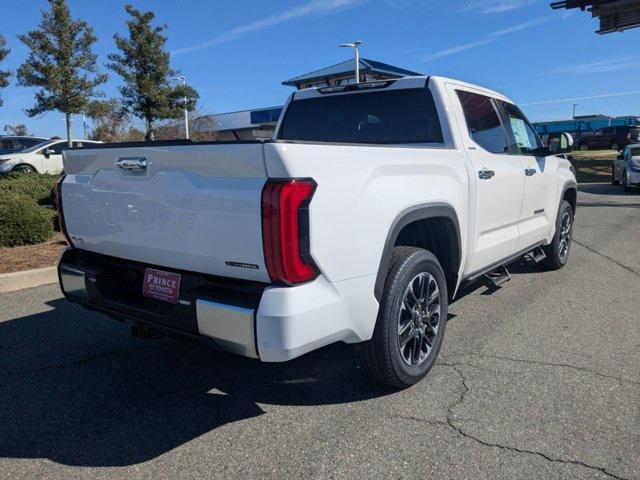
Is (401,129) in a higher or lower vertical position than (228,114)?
lower

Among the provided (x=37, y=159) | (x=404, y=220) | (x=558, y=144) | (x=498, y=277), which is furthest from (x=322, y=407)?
(x=37, y=159)

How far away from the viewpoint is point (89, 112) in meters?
19.6

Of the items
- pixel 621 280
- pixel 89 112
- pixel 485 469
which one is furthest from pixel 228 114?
pixel 485 469

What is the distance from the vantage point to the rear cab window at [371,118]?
4250mm

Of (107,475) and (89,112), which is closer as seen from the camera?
(107,475)

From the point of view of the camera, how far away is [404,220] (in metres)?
3.16

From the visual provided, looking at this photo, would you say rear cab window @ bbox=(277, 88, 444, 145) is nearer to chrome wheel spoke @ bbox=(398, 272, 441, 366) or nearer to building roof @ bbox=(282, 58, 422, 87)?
chrome wheel spoke @ bbox=(398, 272, 441, 366)

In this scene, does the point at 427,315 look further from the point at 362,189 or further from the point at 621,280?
the point at 621,280

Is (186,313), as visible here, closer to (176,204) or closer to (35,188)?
(176,204)

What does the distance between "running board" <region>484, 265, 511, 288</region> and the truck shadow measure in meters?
1.45

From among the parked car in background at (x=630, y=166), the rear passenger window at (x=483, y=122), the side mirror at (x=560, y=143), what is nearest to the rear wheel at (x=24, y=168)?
the side mirror at (x=560, y=143)

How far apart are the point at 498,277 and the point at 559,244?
221 cm

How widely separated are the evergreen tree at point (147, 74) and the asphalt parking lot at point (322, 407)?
795 inches

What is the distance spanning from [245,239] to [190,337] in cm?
66
